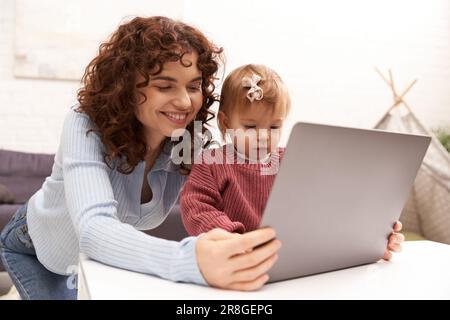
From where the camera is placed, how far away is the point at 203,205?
96 cm

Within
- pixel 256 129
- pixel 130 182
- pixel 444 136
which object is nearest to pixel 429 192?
pixel 444 136

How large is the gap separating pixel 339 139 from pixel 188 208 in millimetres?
378

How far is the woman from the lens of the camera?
26.5 inches

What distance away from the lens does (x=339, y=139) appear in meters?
0.66

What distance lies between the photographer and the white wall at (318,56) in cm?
353

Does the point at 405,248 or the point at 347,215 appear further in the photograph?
the point at 405,248

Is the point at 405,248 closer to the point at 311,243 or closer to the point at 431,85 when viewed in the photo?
the point at 311,243

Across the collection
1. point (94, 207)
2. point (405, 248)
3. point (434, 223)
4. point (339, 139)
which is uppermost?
point (339, 139)

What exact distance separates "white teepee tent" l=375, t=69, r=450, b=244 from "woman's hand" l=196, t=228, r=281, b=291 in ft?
8.39

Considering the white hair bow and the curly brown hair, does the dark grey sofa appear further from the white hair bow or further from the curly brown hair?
the white hair bow

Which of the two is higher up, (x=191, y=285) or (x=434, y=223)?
(x=191, y=285)
